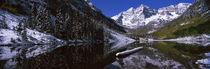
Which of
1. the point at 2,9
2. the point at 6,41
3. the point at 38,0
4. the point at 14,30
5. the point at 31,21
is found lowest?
the point at 6,41

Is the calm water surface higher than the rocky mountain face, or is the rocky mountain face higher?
the rocky mountain face

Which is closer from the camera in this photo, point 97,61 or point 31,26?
point 97,61

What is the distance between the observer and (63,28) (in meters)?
119

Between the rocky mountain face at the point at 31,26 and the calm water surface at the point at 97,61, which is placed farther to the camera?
the rocky mountain face at the point at 31,26

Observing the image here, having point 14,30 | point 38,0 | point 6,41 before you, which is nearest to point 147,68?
point 6,41

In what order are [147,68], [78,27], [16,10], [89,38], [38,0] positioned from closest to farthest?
[147,68], [16,10], [78,27], [89,38], [38,0]

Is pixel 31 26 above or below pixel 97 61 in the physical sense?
above

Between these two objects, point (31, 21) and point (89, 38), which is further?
point (89, 38)

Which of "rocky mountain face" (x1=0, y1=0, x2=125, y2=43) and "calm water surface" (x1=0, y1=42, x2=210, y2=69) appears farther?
"rocky mountain face" (x1=0, y1=0, x2=125, y2=43)

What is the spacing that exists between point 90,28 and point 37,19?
203 ft

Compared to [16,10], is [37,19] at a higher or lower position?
lower

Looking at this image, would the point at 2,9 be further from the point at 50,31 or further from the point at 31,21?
the point at 50,31

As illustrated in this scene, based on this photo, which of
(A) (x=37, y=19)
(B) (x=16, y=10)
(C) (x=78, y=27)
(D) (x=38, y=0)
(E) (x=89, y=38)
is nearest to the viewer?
(A) (x=37, y=19)

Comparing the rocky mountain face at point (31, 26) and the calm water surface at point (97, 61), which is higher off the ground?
the rocky mountain face at point (31, 26)
